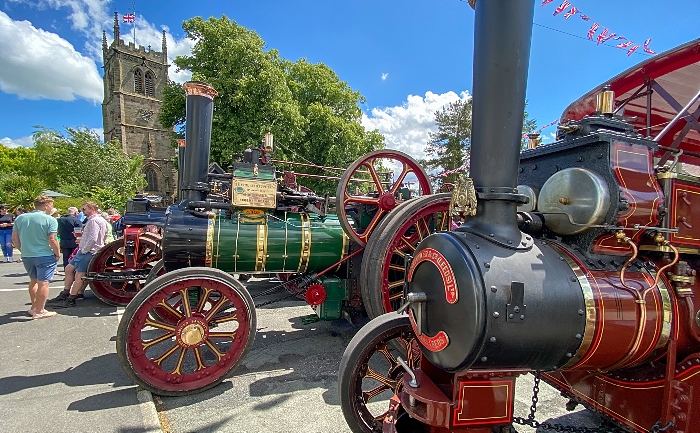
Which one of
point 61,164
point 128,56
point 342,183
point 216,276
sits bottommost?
point 216,276

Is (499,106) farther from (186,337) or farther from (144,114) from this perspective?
(144,114)

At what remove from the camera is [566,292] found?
162 cm

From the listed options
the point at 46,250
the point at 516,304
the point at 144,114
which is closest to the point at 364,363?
the point at 516,304

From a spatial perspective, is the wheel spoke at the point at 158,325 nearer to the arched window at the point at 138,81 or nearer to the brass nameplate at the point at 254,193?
the brass nameplate at the point at 254,193

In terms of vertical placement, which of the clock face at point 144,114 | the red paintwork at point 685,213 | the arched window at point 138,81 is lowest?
the red paintwork at point 685,213

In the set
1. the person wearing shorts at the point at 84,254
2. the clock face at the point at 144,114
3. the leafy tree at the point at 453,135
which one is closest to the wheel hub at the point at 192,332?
the person wearing shorts at the point at 84,254

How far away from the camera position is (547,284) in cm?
159

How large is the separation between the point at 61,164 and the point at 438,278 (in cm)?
3082

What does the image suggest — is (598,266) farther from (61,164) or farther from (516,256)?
(61,164)

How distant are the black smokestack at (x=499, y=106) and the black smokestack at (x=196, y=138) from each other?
400 centimetres

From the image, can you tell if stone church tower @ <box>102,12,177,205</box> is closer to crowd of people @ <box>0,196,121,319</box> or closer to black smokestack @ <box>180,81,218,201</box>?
crowd of people @ <box>0,196,121,319</box>

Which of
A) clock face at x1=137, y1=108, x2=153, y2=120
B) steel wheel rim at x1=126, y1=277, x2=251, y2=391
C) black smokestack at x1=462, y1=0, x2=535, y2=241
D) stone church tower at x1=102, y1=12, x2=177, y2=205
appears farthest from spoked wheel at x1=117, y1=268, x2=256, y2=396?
clock face at x1=137, y1=108, x2=153, y2=120

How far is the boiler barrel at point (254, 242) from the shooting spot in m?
3.71

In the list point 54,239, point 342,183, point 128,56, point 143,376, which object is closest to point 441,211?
point 342,183
